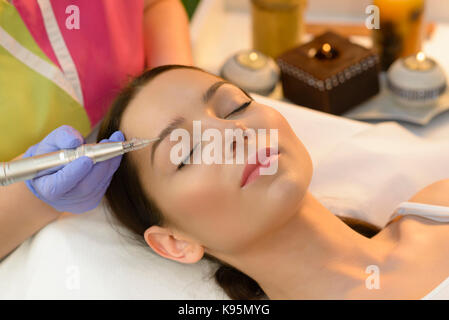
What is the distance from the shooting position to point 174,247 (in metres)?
1.04

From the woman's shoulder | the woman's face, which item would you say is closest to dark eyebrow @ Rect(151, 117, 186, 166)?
the woman's face

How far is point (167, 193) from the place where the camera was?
0.97 m

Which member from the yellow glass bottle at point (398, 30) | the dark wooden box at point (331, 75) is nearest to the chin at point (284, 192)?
the dark wooden box at point (331, 75)

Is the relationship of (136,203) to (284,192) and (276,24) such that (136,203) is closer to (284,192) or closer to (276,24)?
(284,192)

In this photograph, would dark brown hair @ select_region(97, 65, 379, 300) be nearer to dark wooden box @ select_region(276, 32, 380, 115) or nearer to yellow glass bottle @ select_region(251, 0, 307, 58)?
dark wooden box @ select_region(276, 32, 380, 115)

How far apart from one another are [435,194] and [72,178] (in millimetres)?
662

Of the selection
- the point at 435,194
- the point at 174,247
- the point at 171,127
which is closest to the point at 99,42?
the point at 171,127

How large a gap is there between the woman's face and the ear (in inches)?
0.7

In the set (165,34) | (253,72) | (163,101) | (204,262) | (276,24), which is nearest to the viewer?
(163,101)

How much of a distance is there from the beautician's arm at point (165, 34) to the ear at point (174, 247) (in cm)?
43

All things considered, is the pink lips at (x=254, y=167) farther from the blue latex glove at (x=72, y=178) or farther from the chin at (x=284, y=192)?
the blue latex glove at (x=72, y=178)

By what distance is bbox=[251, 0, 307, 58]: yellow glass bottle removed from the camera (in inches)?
62.4
